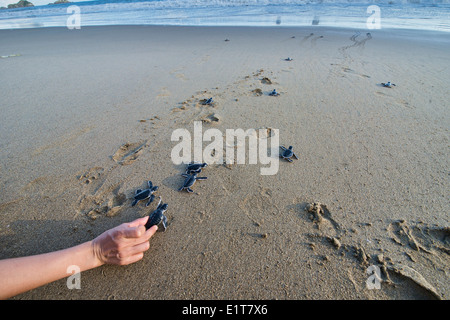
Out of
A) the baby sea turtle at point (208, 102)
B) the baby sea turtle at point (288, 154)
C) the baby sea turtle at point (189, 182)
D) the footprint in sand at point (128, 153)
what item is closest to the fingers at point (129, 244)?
the baby sea turtle at point (189, 182)

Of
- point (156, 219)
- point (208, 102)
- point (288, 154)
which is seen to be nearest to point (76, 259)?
point (156, 219)

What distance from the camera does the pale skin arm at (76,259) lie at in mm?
1171

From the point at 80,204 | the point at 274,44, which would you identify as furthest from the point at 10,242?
the point at 274,44

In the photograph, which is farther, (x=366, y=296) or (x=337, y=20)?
(x=337, y=20)

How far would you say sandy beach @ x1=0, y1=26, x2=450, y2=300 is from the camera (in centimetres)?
141

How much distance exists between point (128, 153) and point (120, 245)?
1340 mm

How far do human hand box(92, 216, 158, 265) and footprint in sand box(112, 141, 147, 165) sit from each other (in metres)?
1.10

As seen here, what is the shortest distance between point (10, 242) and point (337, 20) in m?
13.5

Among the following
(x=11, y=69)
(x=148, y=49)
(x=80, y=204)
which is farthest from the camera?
(x=148, y=49)

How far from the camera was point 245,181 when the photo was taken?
6.97 feet

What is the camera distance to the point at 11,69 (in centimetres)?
500

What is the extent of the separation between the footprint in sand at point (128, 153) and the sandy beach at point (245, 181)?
0.02 metres

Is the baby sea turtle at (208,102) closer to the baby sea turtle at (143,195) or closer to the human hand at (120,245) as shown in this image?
the baby sea turtle at (143,195)
